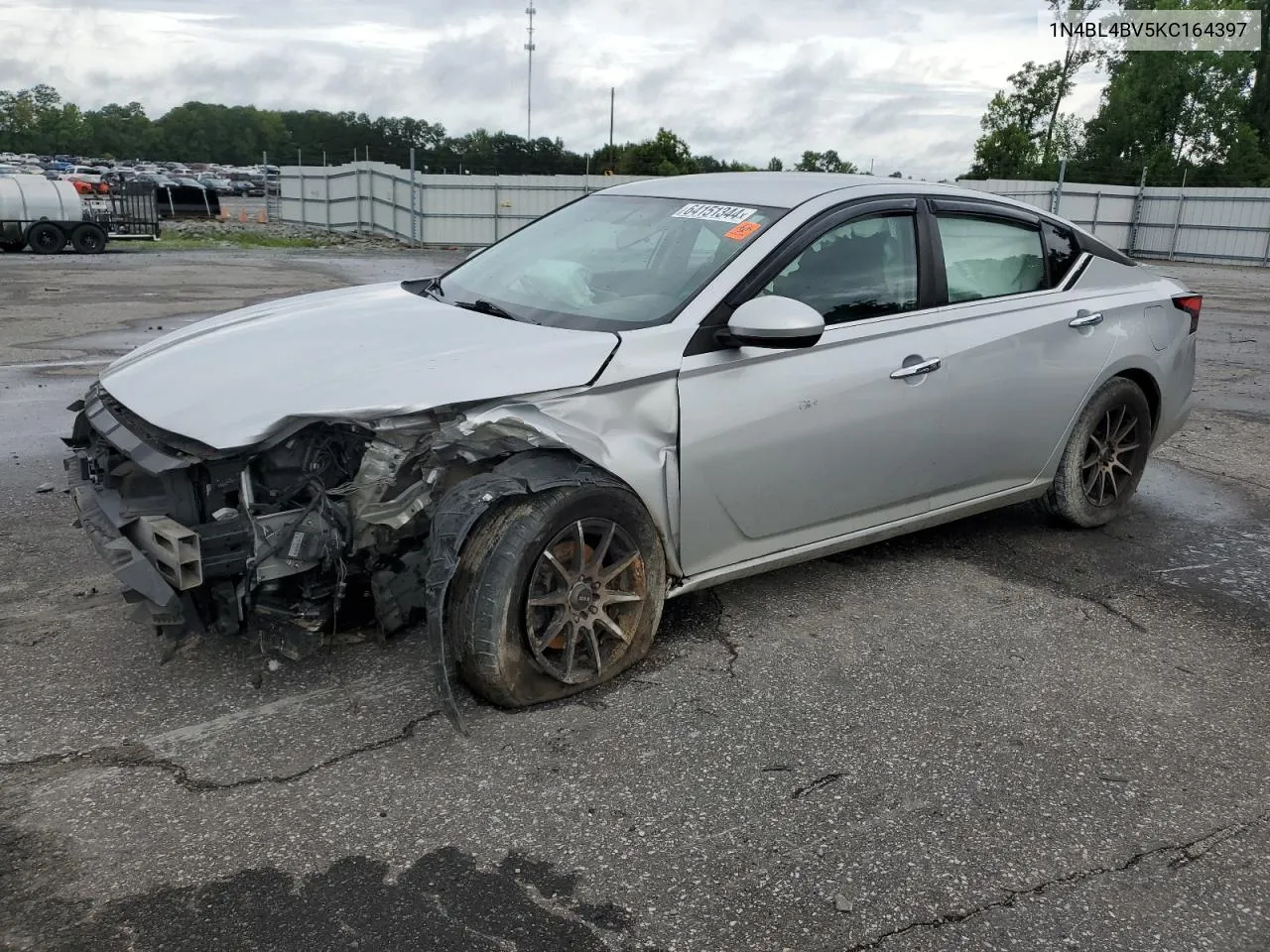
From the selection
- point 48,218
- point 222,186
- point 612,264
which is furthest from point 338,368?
point 222,186

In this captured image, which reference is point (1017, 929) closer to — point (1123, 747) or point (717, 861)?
point (717, 861)

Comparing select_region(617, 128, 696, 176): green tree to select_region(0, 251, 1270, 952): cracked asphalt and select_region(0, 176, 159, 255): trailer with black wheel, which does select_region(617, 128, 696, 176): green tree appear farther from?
select_region(0, 251, 1270, 952): cracked asphalt

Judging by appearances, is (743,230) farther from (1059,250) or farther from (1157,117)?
(1157,117)

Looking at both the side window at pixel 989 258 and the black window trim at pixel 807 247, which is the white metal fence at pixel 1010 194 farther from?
the black window trim at pixel 807 247

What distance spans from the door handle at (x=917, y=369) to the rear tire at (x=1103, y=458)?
1.13m

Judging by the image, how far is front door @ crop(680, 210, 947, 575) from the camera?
3578 mm

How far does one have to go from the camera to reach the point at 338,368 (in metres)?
3.27

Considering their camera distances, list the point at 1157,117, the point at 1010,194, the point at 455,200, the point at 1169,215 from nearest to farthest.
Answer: the point at 1010,194, the point at 455,200, the point at 1169,215, the point at 1157,117

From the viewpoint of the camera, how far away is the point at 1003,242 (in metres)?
4.66

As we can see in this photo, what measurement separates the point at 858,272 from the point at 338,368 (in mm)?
1980

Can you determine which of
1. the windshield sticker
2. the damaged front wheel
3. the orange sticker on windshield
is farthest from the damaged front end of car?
the windshield sticker

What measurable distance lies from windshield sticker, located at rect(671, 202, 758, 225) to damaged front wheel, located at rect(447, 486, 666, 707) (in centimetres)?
126

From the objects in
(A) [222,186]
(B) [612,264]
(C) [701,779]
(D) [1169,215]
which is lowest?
(C) [701,779]

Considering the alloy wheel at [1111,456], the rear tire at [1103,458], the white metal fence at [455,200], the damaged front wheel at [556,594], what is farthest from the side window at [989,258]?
the white metal fence at [455,200]
